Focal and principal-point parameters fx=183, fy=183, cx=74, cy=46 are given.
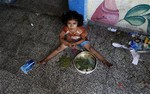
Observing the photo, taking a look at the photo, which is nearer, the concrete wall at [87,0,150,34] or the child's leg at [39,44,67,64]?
the concrete wall at [87,0,150,34]

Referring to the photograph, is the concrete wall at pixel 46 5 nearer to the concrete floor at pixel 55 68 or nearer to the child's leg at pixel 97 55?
the concrete floor at pixel 55 68

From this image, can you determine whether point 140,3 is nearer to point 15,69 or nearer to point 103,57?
point 103,57

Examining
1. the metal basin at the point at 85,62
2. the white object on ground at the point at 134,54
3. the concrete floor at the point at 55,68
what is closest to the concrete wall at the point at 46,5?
the concrete floor at the point at 55,68

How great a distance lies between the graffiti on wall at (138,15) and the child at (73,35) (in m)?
0.87

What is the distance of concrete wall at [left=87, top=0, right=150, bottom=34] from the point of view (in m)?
3.06

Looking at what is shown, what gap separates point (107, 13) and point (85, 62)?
40.0 inches

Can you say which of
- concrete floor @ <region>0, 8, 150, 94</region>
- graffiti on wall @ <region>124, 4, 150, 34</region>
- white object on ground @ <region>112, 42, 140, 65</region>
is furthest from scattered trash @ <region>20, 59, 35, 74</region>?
graffiti on wall @ <region>124, 4, 150, 34</region>

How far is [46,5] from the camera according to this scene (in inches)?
168

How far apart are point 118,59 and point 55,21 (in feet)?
5.10

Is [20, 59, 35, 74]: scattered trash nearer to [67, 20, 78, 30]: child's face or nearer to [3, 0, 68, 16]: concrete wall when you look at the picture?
[67, 20, 78, 30]: child's face

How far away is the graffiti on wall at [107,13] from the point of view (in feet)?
10.4

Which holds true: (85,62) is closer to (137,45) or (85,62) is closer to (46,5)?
(137,45)

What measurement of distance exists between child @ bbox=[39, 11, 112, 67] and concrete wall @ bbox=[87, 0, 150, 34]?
45cm

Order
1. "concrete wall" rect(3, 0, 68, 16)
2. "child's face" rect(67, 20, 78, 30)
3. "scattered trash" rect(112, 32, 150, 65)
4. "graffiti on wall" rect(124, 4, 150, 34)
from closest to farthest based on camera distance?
"child's face" rect(67, 20, 78, 30), "graffiti on wall" rect(124, 4, 150, 34), "scattered trash" rect(112, 32, 150, 65), "concrete wall" rect(3, 0, 68, 16)
